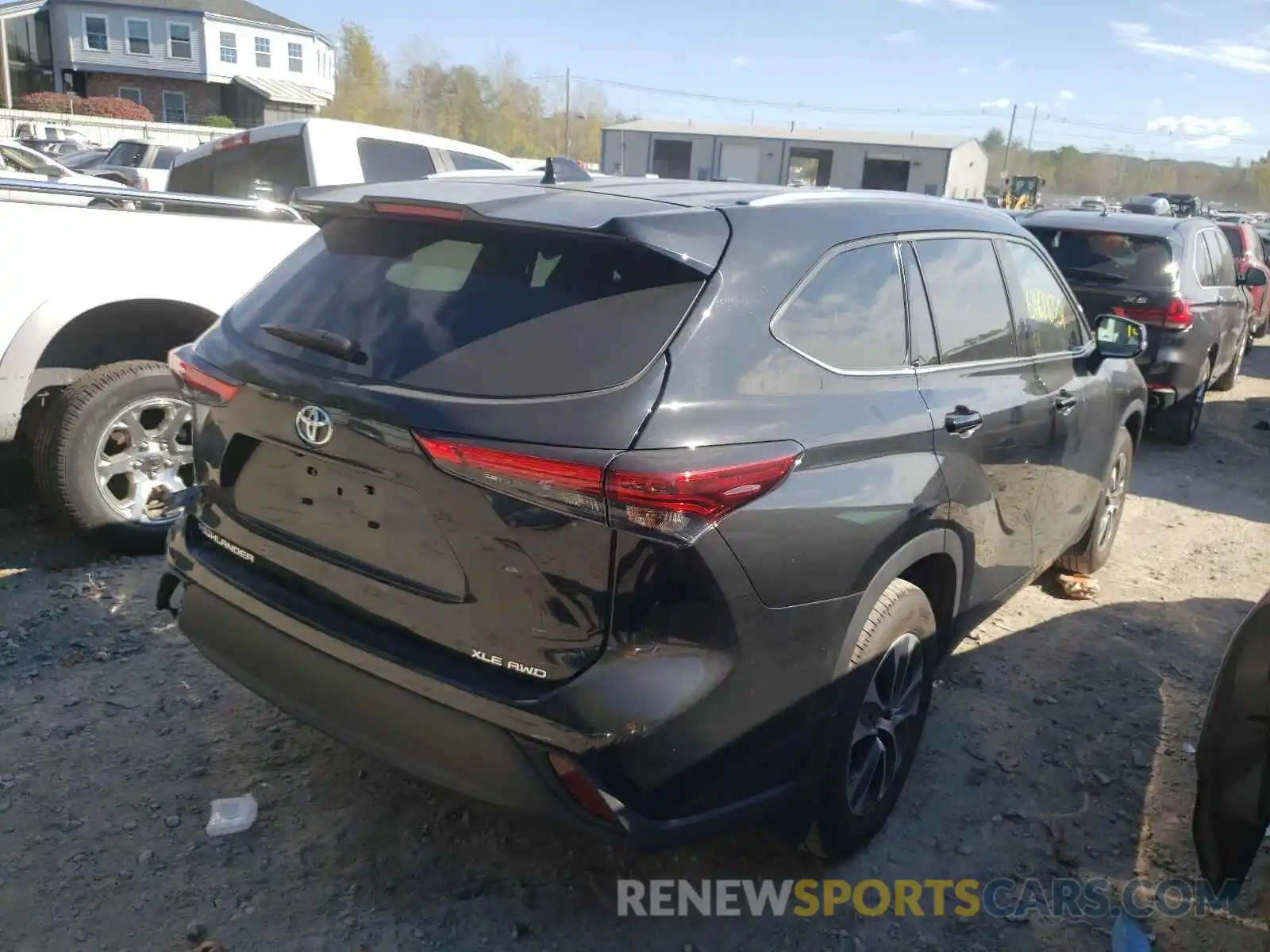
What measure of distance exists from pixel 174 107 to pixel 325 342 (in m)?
60.2

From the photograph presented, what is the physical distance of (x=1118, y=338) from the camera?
177 inches

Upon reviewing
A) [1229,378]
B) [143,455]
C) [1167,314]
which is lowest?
[1229,378]

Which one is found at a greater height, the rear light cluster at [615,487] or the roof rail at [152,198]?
the roof rail at [152,198]

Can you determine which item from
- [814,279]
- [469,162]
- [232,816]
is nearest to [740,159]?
[469,162]

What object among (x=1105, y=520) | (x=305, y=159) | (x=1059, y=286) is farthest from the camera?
(x=305, y=159)

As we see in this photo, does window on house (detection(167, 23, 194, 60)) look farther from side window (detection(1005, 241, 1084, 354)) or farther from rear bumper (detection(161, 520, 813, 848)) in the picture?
rear bumper (detection(161, 520, 813, 848))

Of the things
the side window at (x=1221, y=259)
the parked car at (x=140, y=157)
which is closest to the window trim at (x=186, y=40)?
the parked car at (x=140, y=157)

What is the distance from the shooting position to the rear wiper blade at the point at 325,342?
2467 mm

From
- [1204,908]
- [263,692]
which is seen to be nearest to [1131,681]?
[1204,908]

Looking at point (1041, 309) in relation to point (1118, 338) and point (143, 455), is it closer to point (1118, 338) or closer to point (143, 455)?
point (1118, 338)

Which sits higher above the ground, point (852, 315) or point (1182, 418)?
point (852, 315)

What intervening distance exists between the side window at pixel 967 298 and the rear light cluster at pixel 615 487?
4.61ft

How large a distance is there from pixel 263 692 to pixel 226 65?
59784mm

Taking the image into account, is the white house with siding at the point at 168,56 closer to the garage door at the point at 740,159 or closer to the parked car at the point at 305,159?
the garage door at the point at 740,159
